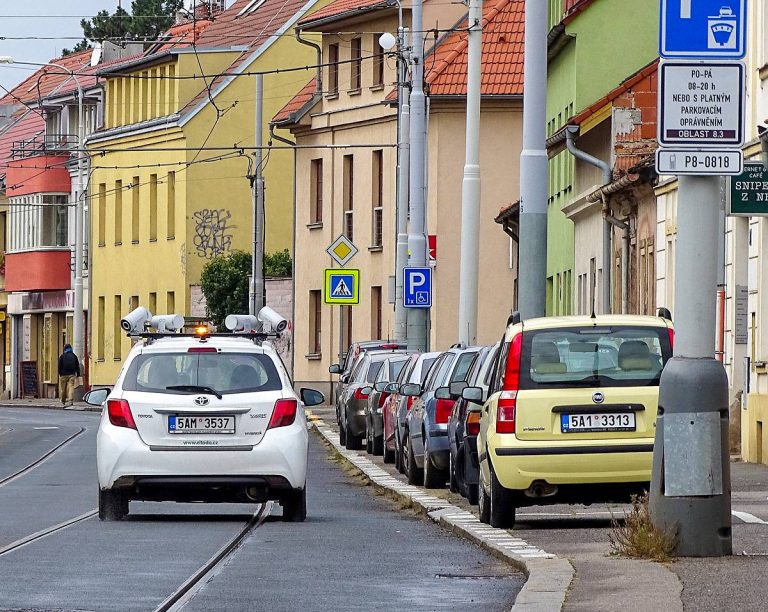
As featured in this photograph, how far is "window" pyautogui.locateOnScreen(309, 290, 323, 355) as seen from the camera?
63500 millimetres

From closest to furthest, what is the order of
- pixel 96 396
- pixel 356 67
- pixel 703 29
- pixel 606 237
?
pixel 703 29
pixel 96 396
pixel 606 237
pixel 356 67

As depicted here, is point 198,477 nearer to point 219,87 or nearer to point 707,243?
point 707,243

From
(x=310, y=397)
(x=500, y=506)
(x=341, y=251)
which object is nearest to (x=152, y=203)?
(x=341, y=251)

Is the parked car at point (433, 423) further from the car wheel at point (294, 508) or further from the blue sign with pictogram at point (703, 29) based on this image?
the blue sign with pictogram at point (703, 29)

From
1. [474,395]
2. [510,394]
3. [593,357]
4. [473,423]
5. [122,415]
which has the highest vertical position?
[593,357]

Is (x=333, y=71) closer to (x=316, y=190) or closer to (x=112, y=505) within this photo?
(x=316, y=190)

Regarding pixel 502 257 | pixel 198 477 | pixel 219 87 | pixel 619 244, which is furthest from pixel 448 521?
pixel 219 87

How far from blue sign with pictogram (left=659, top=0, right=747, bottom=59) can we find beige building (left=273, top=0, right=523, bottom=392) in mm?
40753

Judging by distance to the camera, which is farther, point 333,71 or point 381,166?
point 333,71

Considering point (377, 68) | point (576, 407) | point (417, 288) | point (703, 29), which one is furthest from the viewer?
point (377, 68)

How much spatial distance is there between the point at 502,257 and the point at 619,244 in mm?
18749

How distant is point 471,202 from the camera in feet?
99.1

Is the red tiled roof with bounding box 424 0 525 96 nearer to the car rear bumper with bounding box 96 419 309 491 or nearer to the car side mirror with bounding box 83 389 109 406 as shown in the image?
the car side mirror with bounding box 83 389 109 406

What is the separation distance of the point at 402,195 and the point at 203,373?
22.6 m
